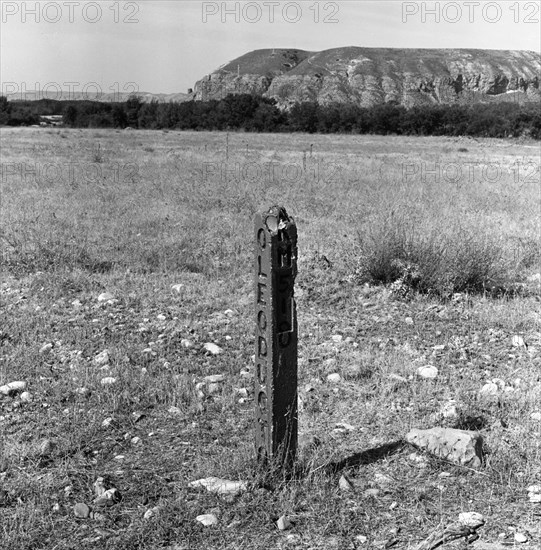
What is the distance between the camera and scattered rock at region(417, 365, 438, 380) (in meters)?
4.41

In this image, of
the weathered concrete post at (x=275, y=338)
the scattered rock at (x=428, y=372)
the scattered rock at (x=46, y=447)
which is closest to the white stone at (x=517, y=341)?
the scattered rock at (x=428, y=372)

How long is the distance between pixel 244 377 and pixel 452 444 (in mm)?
1583

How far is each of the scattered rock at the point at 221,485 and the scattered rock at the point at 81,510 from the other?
0.47 m

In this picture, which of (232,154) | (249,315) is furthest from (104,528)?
(232,154)

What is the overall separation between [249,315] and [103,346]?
1353 mm

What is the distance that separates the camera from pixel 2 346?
16.0 ft

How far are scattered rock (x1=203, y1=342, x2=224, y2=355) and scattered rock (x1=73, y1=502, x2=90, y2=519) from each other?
2.09 m

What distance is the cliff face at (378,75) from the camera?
124 metres

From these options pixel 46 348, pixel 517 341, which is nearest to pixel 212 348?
pixel 46 348

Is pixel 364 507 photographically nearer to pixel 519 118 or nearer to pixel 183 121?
pixel 519 118

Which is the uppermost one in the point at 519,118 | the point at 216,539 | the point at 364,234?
the point at 519,118

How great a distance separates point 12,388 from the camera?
4145 mm

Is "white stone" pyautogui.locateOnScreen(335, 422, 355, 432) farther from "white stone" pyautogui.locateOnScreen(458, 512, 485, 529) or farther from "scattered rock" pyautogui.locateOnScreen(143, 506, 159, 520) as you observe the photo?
"scattered rock" pyautogui.locateOnScreen(143, 506, 159, 520)

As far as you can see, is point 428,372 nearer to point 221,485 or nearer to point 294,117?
point 221,485
